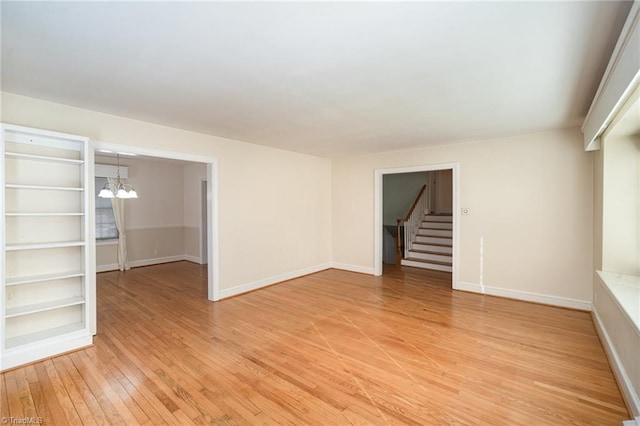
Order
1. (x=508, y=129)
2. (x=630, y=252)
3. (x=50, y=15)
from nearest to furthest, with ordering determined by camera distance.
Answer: (x=50, y=15)
(x=630, y=252)
(x=508, y=129)

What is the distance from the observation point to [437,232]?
23.9ft

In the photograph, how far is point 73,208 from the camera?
123 inches

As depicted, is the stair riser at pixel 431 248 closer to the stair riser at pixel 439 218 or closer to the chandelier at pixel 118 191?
the stair riser at pixel 439 218

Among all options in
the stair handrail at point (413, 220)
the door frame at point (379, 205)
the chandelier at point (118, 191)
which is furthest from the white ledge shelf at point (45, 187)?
the stair handrail at point (413, 220)

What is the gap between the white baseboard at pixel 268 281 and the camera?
15.1 feet

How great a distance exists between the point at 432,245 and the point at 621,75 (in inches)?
214

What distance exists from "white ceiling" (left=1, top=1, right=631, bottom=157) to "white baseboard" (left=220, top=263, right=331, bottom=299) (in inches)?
105

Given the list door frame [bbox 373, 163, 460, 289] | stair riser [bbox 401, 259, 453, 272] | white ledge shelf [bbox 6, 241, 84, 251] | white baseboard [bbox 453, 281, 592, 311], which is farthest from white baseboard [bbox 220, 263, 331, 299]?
white baseboard [bbox 453, 281, 592, 311]

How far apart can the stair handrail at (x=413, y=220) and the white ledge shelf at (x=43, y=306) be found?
6011 mm

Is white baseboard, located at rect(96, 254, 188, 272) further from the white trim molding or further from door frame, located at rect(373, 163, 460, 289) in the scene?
the white trim molding

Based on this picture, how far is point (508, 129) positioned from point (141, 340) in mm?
5390

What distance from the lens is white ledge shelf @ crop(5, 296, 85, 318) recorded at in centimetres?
264

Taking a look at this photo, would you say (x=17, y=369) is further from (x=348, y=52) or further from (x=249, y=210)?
(x=348, y=52)

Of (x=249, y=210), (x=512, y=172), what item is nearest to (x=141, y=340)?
(x=249, y=210)
